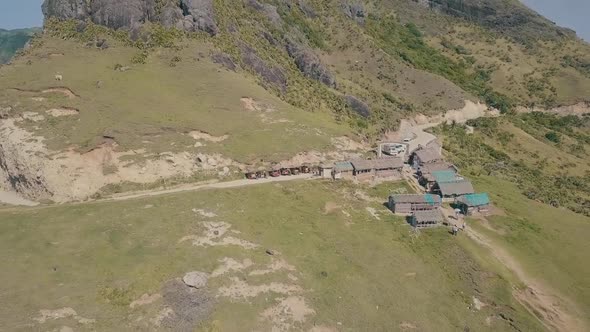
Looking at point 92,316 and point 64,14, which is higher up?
point 64,14

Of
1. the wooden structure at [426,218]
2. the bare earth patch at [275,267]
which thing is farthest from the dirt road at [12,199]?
the wooden structure at [426,218]

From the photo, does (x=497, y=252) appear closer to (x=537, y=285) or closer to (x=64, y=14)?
(x=537, y=285)

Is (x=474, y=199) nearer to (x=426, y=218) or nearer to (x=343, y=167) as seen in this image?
(x=426, y=218)

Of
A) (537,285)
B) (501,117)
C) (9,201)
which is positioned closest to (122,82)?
(9,201)

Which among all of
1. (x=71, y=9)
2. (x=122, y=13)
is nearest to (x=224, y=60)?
(x=122, y=13)

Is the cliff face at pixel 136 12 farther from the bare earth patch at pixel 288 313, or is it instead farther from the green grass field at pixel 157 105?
the bare earth patch at pixel 288 313

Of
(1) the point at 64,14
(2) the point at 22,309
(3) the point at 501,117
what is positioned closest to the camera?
(2) the point at 22,309
